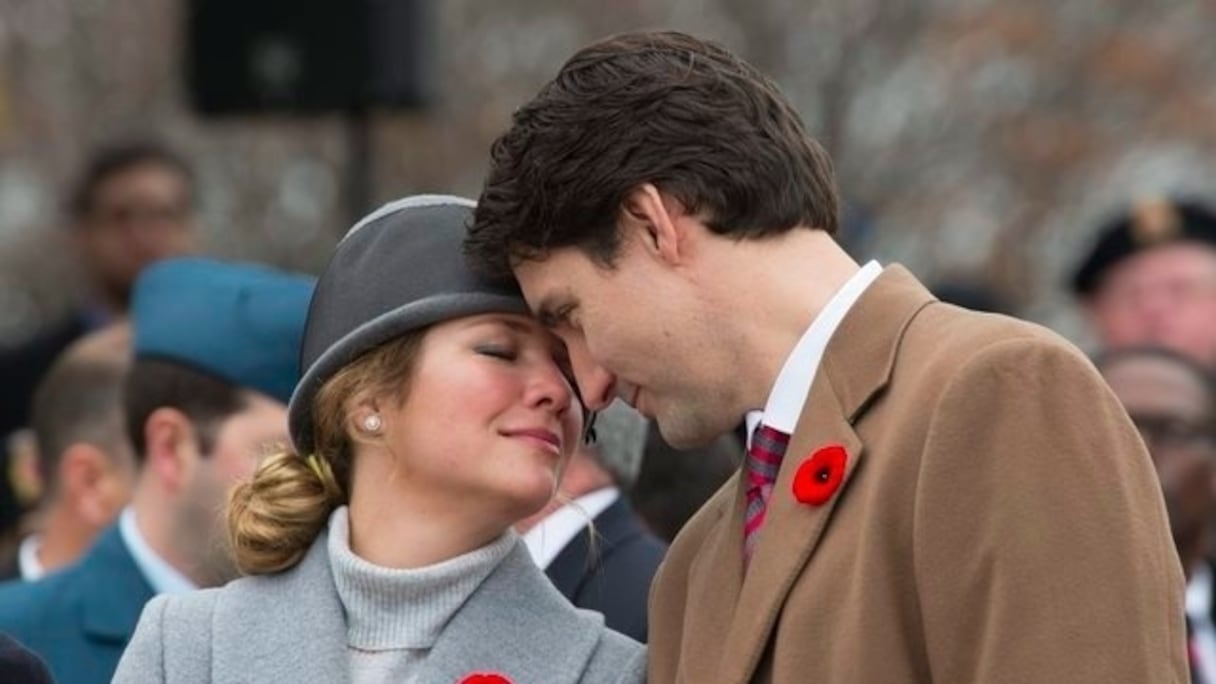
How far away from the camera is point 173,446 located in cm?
662

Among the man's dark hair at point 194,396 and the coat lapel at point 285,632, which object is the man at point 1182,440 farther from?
the coat lapel at point 285,632

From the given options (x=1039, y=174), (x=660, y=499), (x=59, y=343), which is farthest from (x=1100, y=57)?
(x=660, y=499)

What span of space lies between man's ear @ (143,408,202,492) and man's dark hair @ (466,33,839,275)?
1.83m

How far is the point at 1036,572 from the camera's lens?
14.5 feet

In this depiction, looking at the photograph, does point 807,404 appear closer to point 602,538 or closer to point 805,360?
point 805,360

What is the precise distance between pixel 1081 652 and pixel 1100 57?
14863 millimetres

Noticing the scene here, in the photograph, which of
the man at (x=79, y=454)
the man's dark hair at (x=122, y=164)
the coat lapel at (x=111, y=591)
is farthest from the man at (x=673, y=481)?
the man's dark hair at (x=122, y=164)

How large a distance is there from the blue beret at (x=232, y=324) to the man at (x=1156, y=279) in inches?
166

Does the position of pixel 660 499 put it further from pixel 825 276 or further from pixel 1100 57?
pixel 1100 57

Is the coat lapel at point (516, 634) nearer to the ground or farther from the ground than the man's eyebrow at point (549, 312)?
nearer to the ground

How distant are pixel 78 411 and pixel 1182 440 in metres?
2.58

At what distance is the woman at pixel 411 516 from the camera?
Result: 5059 mm

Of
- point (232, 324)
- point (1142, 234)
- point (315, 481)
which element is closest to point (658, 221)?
point (315, 481)

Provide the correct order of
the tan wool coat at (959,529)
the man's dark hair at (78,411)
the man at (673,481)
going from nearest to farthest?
the tan wool coat at (959,529) < the man at (673,481) < the man's dark hair at (78,411)
